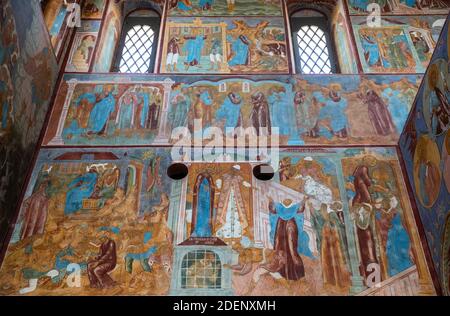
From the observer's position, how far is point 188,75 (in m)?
10.4

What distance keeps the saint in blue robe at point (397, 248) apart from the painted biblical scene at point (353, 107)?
5.78 ft

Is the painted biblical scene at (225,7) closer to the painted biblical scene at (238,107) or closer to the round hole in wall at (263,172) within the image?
the painted biblical scene at (238,107)

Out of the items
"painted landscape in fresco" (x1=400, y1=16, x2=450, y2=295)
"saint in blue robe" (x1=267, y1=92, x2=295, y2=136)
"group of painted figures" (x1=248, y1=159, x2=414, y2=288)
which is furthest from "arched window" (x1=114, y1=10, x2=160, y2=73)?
"painted landscape in fresco" (x1=400, y1=16, x2=450, y2=295)

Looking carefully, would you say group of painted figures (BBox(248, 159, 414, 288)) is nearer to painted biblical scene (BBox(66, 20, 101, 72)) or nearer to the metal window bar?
the metal window bar

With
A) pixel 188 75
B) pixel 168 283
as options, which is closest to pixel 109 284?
pixel 168 283

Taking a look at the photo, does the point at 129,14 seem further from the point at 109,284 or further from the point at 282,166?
the point at 109,284

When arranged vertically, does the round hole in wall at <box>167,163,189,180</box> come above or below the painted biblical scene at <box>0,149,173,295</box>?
above

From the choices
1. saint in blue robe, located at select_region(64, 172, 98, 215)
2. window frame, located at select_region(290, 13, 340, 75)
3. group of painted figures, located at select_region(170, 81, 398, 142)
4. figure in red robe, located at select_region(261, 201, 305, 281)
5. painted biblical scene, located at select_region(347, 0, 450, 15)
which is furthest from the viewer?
painted biblical scene, located at select_region(347, 0, 450, 15)

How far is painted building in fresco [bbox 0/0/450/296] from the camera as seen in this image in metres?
7.53

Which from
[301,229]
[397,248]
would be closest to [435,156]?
[397,248]

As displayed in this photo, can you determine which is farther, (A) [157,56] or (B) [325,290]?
(A) [157,56]

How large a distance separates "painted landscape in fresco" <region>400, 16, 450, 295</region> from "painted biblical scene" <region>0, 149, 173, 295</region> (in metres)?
3.82

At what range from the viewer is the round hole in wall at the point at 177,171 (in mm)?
8844
